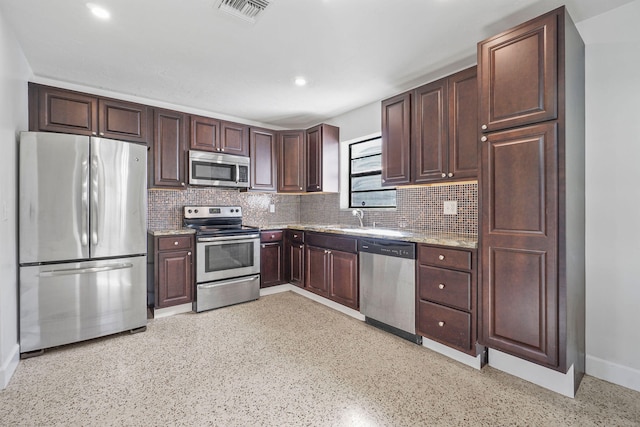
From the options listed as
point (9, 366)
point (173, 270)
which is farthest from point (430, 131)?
point (9, 366)

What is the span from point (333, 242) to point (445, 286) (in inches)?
53.2

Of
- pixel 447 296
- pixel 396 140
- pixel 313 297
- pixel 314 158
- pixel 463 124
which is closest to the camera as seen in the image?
pixel 447 296

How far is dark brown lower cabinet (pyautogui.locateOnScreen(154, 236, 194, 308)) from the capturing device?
315 cm

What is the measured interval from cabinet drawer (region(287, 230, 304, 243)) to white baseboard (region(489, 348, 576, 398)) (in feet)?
7.67

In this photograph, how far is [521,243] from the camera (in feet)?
6.14

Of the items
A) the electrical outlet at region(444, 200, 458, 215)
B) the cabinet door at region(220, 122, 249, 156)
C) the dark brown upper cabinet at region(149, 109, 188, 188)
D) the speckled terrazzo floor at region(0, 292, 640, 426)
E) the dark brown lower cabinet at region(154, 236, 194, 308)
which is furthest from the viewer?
the cabinet door at region(220, 122, 249, 156)

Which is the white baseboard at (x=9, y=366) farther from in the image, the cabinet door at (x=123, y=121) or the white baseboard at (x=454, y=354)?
the white baseboard at (x=454, y=354)

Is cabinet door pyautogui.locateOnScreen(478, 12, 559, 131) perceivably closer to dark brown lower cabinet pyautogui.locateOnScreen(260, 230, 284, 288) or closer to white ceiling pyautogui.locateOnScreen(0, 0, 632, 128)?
white ceiling pyautogui.locateOnScreen(0, 0, 632, 128)

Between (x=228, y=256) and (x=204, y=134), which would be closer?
(x=228, y=256)

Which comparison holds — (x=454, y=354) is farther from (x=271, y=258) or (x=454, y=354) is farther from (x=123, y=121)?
(x=123, y=121)

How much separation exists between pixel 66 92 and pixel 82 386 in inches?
103

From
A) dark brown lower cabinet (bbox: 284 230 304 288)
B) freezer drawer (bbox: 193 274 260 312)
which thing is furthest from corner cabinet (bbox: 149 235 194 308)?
dark brown lower cabinet (bbox: 284 230 304 288)

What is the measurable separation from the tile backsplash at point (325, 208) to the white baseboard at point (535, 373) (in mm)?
1041

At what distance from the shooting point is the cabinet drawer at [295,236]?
3.84 metres
